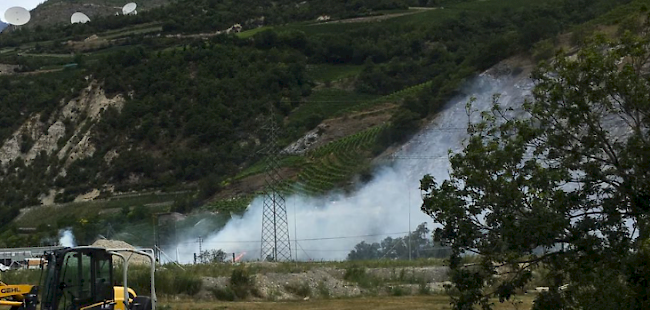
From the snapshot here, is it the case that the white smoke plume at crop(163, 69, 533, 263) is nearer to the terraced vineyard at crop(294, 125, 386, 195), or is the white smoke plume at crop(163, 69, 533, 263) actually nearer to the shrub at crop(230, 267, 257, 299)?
the terraced vineyard at crop(294, 125, 386, 195)

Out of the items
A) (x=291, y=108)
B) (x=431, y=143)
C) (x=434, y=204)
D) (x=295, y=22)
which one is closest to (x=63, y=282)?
(x=434, y=204)

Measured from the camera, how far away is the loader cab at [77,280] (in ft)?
68.0

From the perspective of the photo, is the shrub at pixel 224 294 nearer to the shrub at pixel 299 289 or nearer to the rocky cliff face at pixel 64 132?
the shrub at pixel 299 289

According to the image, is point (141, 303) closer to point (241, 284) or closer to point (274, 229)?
point (241, 284)

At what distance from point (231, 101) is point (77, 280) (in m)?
94.4

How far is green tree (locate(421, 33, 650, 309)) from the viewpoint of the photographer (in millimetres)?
24969

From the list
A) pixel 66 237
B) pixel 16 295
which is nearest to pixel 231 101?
pixel 66 237

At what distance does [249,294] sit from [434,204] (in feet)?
53.9

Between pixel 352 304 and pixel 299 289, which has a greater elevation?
pixel 299 289

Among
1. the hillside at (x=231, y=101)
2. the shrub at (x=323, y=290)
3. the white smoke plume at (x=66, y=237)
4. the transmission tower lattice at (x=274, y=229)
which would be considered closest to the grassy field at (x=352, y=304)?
the shrub at (x=323, y=290)

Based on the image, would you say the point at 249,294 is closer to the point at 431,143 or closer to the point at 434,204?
the point at 434,204

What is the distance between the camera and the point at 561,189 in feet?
85.1

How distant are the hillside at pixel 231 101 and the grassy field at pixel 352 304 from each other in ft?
122

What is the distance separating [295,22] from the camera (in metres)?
155
